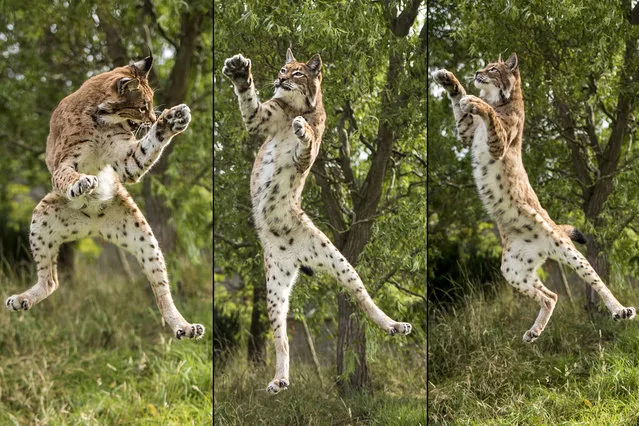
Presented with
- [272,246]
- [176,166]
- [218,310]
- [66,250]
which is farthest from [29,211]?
[272,246]

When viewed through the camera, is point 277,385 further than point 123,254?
No

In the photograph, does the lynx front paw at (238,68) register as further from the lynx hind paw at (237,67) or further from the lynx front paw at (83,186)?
the lynx front paw at (83,186)

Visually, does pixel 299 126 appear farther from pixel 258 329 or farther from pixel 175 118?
pixel 258 329

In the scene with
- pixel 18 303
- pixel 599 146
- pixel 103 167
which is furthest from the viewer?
pixel 599 146

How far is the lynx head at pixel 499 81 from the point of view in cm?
388

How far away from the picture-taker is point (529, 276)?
389cm

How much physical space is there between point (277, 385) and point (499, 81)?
192 centimetres

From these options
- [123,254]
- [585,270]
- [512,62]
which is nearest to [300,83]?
[512,62]

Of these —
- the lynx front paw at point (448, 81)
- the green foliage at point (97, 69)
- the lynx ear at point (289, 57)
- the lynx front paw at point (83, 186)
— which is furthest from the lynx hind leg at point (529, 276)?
the green foliage at point (97, 69)

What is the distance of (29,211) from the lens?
28.1 ft

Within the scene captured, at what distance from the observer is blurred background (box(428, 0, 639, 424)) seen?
4.13 meters

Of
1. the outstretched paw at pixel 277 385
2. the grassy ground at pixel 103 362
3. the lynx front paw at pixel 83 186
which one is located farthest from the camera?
the grassy ground at pixel 103 362

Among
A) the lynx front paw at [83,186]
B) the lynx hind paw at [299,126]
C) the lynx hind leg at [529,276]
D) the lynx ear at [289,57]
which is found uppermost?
the lynx ear at [289,57]

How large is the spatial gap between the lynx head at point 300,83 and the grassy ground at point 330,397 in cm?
128
